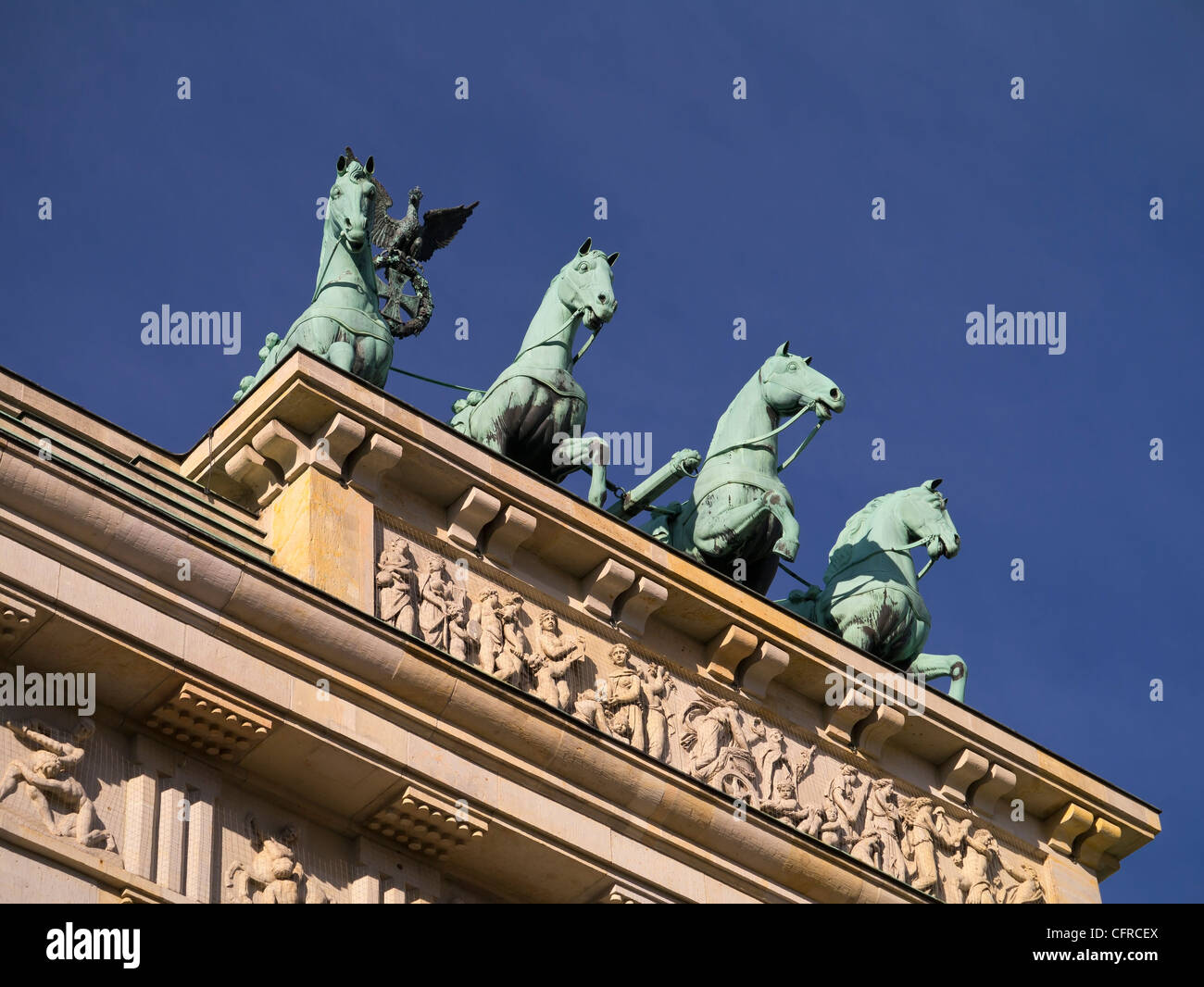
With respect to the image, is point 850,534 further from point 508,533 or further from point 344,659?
point 344,659

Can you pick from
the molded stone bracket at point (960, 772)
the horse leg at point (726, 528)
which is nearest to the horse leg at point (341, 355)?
the horse leg at point (726, 528)

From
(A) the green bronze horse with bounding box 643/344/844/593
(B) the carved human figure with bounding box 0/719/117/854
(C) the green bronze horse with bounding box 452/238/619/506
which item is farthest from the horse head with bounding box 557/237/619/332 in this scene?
(B) the carved human figure with bounding box 0/719/117/854

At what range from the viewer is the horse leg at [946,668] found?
2678 centimetres

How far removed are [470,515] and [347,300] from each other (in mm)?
2640

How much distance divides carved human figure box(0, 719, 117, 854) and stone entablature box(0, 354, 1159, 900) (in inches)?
22.3

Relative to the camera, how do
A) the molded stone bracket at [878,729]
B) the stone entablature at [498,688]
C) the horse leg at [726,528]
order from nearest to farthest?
the stone entablature at [498,688] → the molded stone bracket at [878,729] → the horse leg at [726,528]

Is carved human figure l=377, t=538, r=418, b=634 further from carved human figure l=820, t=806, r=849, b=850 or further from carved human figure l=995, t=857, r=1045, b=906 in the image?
carved human figure l=995, t=857, r=1045, b=906

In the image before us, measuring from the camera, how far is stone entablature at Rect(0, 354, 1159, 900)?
65.5 feet

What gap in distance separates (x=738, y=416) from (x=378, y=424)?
15.1 ft

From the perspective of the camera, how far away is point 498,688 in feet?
70.4

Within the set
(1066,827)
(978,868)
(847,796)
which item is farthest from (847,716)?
(1066,827)

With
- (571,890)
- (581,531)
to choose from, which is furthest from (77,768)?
(581,531)

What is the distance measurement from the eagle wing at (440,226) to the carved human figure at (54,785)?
30.0ft

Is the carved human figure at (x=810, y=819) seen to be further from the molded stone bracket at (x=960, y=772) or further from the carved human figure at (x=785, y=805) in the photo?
the molded stone bracket at (x=960, y=772)
